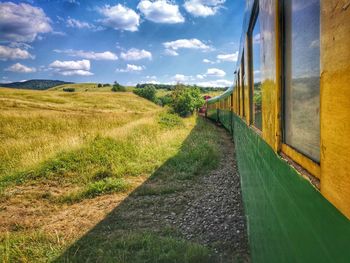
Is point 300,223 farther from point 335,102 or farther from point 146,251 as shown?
point 146,251

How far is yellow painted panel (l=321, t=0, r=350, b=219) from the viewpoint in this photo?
650 millimetres

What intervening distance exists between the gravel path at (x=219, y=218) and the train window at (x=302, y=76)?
350 centimetres

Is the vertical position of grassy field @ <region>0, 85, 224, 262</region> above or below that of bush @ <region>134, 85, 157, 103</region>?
below

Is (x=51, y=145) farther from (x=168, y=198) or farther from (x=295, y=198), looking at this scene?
(x=295, y=198)

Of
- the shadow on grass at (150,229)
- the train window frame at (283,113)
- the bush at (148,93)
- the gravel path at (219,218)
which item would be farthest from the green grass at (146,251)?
the bush at (148,93)

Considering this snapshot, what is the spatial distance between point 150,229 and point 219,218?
4.11 feet

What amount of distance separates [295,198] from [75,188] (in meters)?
7.89

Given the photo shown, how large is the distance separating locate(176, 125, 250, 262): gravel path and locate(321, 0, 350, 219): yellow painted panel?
3.90 meters

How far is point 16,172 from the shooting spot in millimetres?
9172

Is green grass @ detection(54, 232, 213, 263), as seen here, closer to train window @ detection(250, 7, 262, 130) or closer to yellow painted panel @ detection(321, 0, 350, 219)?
train window @ detection(250, 7, 262, 130)

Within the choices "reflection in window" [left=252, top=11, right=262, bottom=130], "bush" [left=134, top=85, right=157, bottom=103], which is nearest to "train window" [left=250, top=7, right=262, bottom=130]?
"reflection in window" [left=252, top=11, right=262, bottom=130]

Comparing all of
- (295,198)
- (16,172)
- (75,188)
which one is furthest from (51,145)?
(295,198)

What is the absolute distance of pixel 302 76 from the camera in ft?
3.67

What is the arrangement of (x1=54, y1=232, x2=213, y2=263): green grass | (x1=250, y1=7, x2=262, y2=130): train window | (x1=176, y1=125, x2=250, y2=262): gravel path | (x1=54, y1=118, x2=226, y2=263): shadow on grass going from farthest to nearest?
(x1=176, y1=125, x2=250, y2=262): gravel path < (x1=54, y1=118, x2=226, y2=263): shadow on grass < (x1=54, y1=232, x2=213, y2=263): green grass < (x1=250, y1=7, x2=262, y2=130): train window
